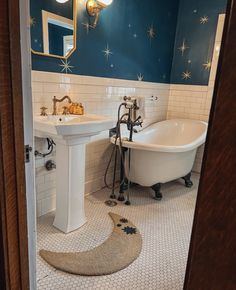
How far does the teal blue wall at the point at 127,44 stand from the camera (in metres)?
2.23

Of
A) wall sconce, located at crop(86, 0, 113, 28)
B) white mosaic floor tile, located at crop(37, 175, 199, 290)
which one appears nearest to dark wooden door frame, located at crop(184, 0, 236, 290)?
white mosaic floor tile, located at crop(37, 175, 199, 290)

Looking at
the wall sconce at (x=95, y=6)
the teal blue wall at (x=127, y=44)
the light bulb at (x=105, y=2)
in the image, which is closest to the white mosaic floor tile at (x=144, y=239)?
the teal blue wall at (x=127, y=44)

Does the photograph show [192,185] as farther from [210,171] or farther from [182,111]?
[210,171]

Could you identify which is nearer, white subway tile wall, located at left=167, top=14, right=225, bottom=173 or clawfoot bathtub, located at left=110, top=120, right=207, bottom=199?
clawfoot bathtub, located at left=110, top=120, right=207, bottom=199

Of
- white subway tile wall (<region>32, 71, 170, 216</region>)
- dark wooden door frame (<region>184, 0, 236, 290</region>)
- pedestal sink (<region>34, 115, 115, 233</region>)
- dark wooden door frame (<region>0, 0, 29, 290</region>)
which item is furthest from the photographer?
white subway tile wall (<region>32, 71, 170, 216</region>)

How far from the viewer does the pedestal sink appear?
1740 mm

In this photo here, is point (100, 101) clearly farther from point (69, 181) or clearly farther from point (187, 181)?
point (187, 181)

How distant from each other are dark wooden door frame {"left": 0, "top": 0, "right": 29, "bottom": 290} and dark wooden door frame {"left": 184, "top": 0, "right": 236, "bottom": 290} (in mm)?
640

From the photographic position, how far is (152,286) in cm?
148

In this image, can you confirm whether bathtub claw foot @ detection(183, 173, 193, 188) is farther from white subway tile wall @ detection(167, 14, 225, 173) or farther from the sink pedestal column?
the sink pedestal column

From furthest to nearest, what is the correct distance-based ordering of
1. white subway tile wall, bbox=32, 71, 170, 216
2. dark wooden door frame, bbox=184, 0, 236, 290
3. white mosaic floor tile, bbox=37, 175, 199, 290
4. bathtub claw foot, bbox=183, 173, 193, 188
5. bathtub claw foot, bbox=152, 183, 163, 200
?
bathtub claw foot, bbox=183, 173, 193, 188
bathtub claw foot, bbox=152, 183, 163, 200
white subway tile wall, bbox=32, 71, 170, 216
white mosaic floor tile, bbox=37, 175, 199, 290
dark wooden door frame, bbox=184, 0, 236, 290

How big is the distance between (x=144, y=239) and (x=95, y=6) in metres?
2.18

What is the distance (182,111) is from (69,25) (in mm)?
2171

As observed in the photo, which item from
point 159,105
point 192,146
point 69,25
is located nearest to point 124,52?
point 69,25
